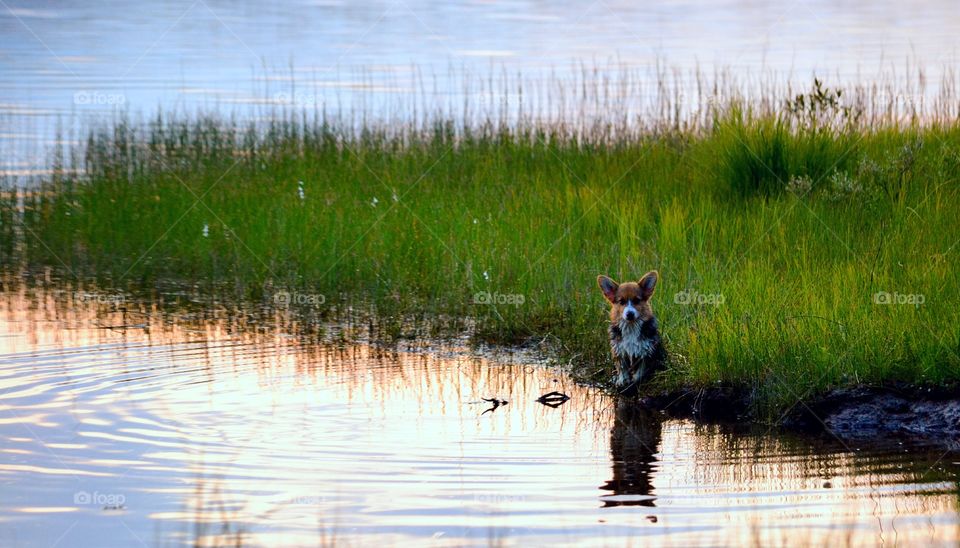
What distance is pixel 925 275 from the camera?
829 centimetres

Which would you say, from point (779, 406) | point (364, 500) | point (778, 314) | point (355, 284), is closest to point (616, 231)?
point (355, 284)

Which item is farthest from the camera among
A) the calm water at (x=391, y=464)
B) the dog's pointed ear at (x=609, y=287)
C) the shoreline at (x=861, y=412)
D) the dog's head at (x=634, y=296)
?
the dog's pointed ear at (x=609, y=287)

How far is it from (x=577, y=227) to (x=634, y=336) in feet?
12.6

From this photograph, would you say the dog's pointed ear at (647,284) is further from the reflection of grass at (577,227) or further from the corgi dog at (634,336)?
the reflection of grass at (577,227)

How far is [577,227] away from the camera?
38.1 feet

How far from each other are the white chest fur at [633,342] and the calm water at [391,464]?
1.33 feet

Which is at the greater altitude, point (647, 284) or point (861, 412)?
point (647, 284)

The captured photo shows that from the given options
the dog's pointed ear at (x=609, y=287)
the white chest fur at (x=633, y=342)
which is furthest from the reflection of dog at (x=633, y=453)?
the dog's pointed ear at (x=609, y=287)

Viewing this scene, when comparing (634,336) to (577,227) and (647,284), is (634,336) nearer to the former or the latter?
(647,284)

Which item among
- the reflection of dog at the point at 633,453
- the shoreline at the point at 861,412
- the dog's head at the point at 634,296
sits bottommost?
the reflection of dog at the point at 633,453

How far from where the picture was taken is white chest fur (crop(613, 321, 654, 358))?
789cm

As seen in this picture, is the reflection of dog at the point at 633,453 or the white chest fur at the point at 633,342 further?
the white chest fur at the point at 633,342

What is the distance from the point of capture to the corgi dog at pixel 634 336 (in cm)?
789

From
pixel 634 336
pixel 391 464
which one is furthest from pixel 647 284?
pixel 391 464
